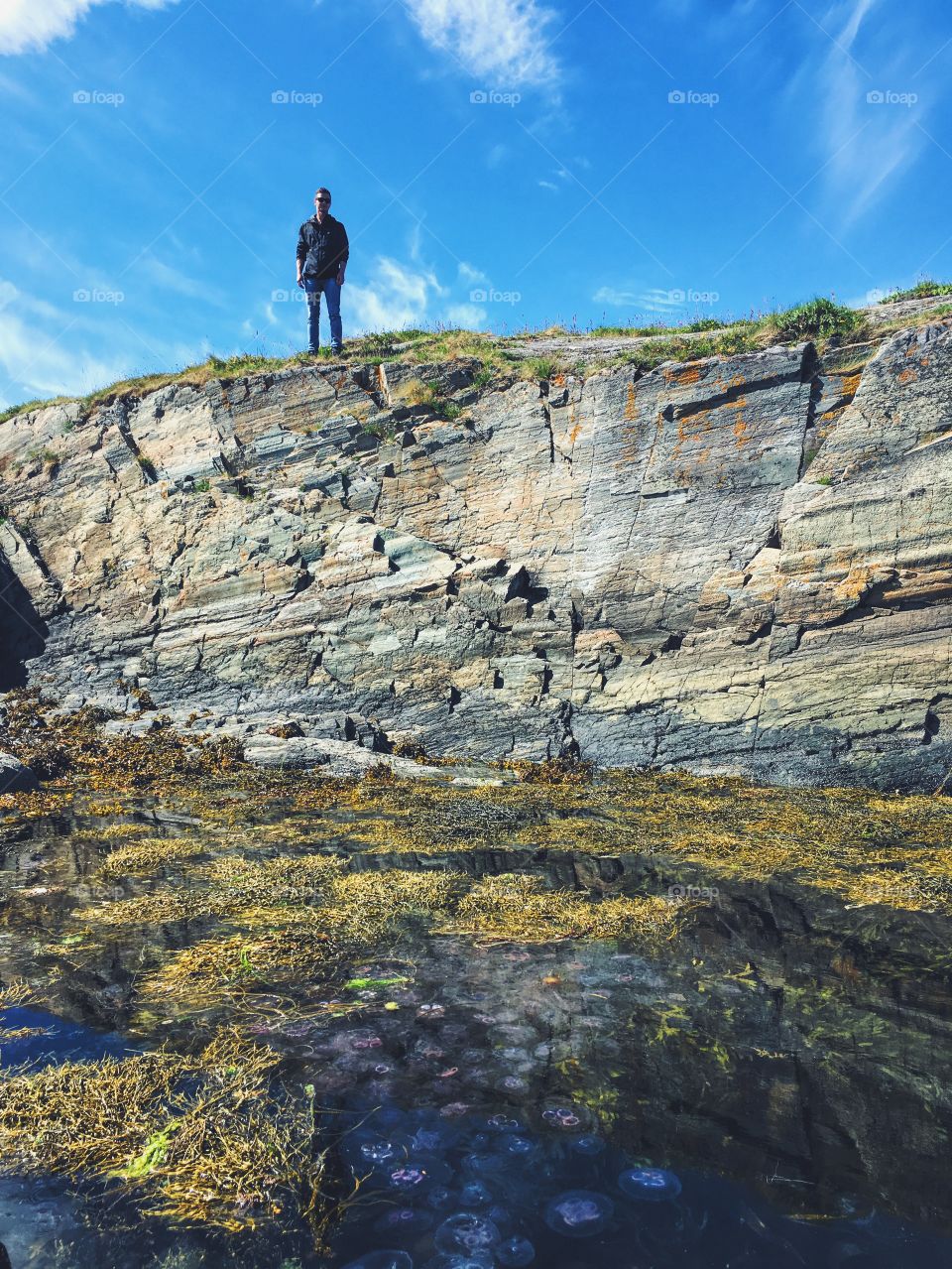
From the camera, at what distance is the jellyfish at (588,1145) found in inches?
160

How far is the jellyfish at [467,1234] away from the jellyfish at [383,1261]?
18 centimetres

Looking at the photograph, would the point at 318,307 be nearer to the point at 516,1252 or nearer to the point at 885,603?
the point at 885,603

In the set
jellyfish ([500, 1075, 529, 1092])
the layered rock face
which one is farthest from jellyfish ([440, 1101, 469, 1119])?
the layered rock face

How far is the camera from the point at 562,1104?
4.50 meters

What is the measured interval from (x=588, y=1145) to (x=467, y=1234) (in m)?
0.90

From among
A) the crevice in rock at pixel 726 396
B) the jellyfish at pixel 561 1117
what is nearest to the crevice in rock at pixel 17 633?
the crevice in rock at pixel 726 396

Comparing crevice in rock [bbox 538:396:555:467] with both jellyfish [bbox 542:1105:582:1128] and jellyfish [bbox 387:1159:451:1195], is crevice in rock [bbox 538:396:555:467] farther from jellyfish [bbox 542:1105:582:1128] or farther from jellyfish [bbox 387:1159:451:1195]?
jellyfish [bbox 387:1159:451:1195]

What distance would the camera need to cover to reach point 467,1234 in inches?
139

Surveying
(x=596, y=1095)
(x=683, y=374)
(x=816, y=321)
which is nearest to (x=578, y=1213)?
(x=596, y=1095)

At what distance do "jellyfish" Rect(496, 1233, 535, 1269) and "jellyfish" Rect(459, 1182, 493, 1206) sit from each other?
27 centimetres

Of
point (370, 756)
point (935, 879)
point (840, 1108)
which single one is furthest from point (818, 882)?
point (370, 756)

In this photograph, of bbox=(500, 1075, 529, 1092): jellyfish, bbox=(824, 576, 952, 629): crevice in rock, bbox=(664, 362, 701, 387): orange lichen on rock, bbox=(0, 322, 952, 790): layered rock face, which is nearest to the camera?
bbox=(500, 1075, 529, 1092): jellyfish

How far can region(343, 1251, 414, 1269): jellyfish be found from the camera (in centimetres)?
332

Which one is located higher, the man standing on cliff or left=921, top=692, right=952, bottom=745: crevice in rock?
the man standing on cliff
